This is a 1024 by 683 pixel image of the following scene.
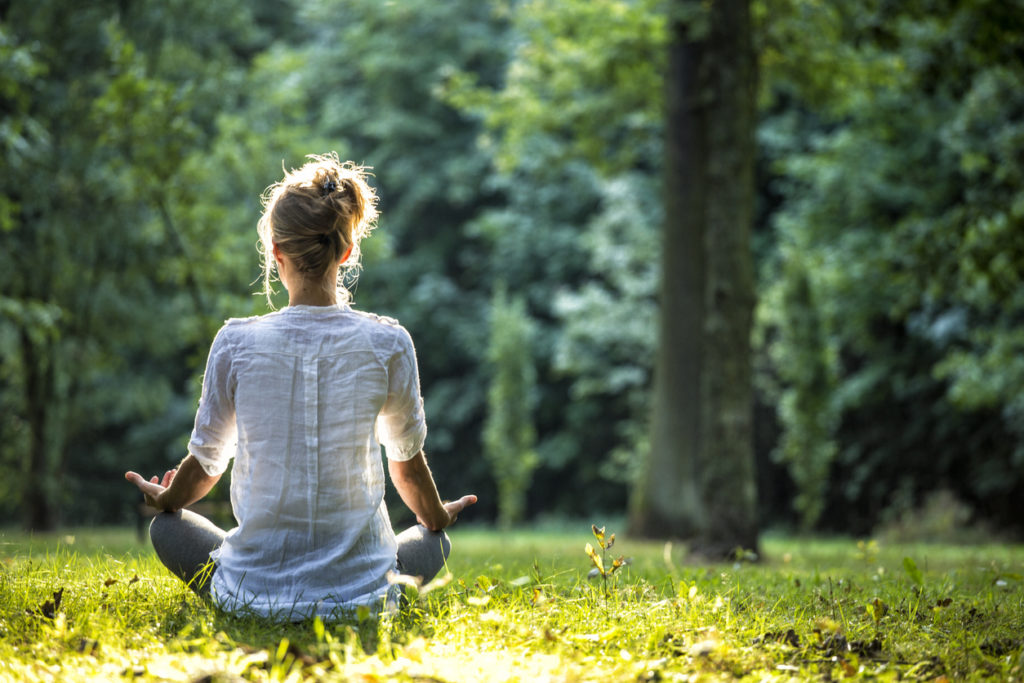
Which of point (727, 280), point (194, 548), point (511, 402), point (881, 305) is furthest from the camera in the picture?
point (511, 402)

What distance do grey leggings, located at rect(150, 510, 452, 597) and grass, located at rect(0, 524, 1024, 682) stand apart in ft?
0.31

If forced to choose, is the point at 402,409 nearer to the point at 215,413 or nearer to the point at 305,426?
the point at 305,426

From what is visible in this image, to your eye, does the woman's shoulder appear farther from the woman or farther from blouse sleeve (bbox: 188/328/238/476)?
blouse sleeve (bbox: 188/328/238/476)

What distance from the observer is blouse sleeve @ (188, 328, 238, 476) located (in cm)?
299

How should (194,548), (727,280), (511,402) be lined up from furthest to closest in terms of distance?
(511,402), (727,280), (194,548)

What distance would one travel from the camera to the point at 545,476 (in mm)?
25859

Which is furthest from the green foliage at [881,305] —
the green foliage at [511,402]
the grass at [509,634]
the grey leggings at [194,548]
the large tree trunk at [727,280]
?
the grey leggings at [194,548]

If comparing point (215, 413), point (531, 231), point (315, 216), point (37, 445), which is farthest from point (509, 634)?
point (531, 231)

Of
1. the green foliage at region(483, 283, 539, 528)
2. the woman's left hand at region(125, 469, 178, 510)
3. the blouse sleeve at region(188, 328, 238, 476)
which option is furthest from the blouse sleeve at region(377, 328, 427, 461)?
the green foliage at region(483, 283, 539, 528)

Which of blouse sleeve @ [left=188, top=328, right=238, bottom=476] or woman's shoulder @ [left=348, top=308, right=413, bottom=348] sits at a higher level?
woman's shoulder @ [left=348, top=308, right=413, bottom=348]

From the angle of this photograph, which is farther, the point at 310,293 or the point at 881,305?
the point at 881,305

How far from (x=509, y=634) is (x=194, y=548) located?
106cm

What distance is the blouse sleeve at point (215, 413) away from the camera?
2994 millimetres

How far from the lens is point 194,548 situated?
318 cm
